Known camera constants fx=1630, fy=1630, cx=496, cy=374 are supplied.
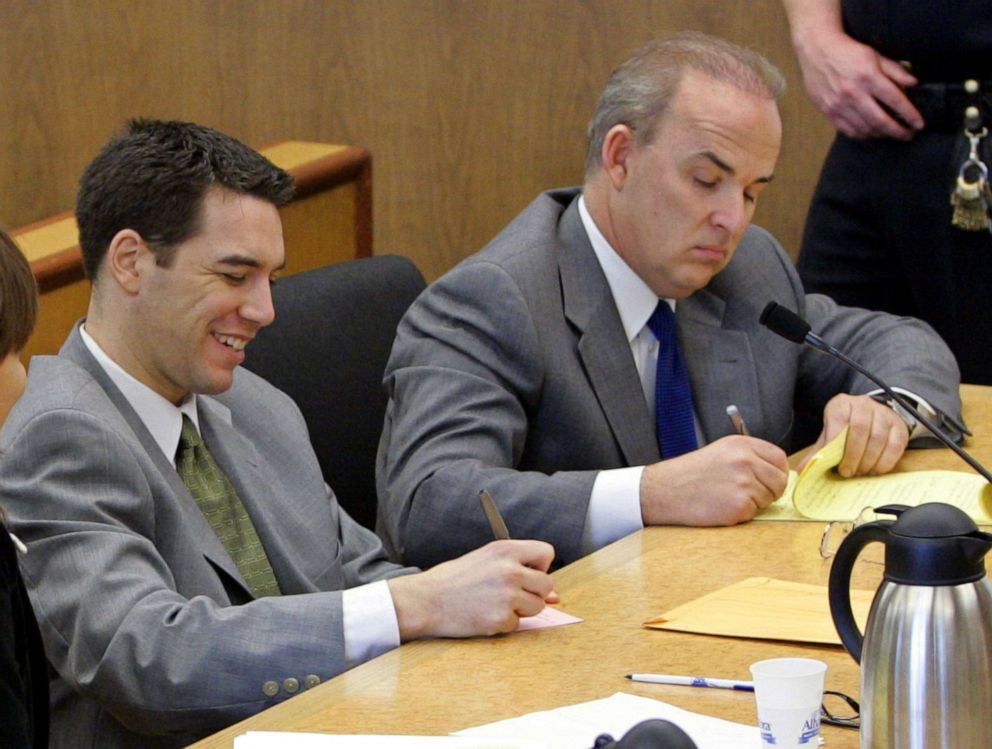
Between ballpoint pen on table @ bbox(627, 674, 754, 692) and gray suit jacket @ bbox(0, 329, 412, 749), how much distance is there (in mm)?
360

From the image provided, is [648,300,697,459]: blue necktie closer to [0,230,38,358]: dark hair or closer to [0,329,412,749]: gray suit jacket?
[0,329,412,749]: gray suit jacket

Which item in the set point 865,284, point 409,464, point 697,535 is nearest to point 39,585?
point 409,464

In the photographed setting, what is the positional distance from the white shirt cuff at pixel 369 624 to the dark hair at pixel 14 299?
17.2 inches

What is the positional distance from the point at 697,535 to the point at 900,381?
0.68m

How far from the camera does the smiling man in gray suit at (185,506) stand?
167 centimetres

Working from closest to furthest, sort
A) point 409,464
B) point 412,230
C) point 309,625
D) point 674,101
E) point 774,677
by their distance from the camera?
point 774,677 → point 309,625 → point 409,464 → point 674,101 → point 412,230

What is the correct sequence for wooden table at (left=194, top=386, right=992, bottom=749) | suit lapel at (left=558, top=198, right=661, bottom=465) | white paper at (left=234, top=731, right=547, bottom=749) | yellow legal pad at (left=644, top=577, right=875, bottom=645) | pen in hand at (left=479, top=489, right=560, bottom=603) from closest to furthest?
white paper at (left=234, top=731, right=547, bottom=749) < wooden table at (left=194, top=386, right=992, bottom=749) < yellow legal pad at (left=644, top=577, right=875, bottom=645) < pen in hand at (left=479, top=489, right=560, bottom=603) < suit lapel at (left=558, top=198, right=661, bottom=465)

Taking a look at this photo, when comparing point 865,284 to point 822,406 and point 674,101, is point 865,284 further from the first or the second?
point 674,101

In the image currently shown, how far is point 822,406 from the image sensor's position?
2826mm

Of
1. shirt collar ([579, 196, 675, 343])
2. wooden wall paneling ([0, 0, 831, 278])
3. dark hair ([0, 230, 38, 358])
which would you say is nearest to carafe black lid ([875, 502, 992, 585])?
dark hair ([0, 230, 38, 358])

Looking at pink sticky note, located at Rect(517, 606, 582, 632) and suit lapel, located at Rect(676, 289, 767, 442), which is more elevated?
pink sticky note, located at Rect(517, 606, 582, 632)

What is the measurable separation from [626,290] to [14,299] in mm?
1183

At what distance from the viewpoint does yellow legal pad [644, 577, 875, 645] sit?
5.32ft

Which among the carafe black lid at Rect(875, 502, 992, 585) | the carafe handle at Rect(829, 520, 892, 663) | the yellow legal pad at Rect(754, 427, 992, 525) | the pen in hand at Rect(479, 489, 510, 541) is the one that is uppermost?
the carafe black lid at Rect(875, 502, 992, 585)
